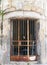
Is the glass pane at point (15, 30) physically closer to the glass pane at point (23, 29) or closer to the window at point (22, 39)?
the window at point (22, 39)

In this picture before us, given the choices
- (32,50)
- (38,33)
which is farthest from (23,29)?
(32,50)

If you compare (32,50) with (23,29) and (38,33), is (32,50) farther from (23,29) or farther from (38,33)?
(23,29)

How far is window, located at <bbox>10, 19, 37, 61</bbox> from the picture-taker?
9.29 m

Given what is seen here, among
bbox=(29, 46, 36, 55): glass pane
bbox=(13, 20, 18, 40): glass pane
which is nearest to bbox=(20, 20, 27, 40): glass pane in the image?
bbox=(13, 20, 18, 40): glass pane

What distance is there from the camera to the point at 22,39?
30.6 ft

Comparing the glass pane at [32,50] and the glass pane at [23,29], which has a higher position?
the glass pane at [23,29]

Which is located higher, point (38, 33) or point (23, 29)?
point (23, 29)

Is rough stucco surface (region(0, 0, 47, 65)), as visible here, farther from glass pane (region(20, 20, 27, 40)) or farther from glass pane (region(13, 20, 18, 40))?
glass pane (region(20, 20, 27, 40))

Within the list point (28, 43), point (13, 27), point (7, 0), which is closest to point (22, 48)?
point (28, 43)

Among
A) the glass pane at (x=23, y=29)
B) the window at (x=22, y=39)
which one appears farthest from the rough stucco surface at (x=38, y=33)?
the glass pane at (x=23, y=29)

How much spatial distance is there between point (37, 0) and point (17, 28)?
1.32 metres

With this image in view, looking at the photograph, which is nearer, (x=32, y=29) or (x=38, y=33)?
(x=38, y=33)

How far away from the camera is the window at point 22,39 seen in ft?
30.5

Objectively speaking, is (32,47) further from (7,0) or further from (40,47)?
(7,0)
